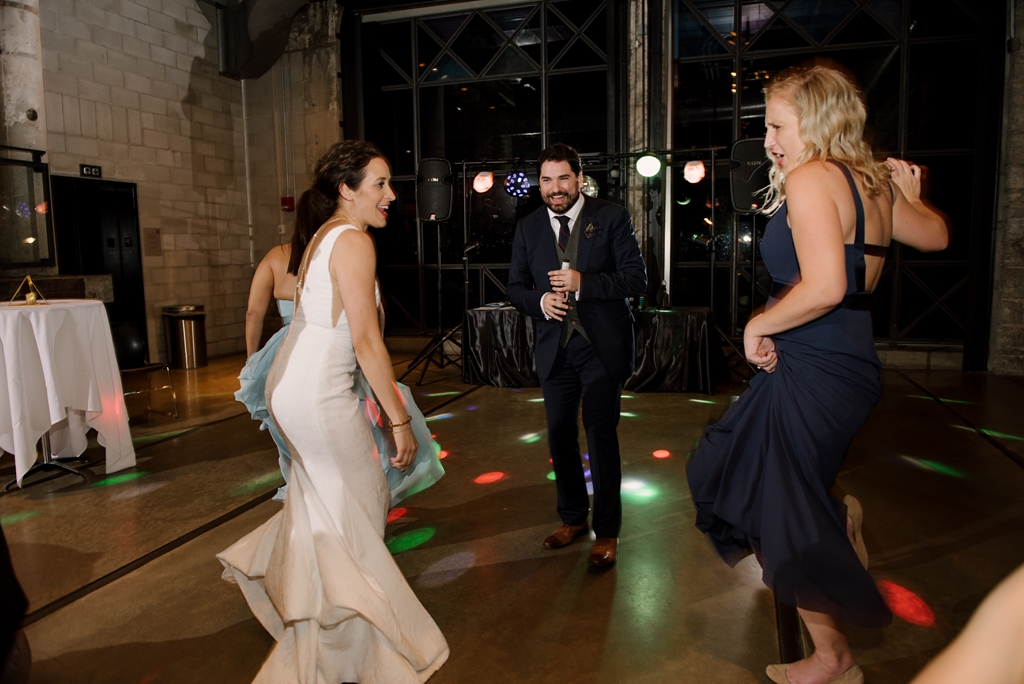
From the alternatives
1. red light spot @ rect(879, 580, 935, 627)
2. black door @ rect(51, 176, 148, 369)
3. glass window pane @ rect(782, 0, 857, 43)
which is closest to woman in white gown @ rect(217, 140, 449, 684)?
red light spot @ rect(879, 580, 935, 627)

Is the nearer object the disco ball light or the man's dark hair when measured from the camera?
the man's dark hair

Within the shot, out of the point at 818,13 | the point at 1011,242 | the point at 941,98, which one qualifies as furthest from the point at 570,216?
the point at 818,13

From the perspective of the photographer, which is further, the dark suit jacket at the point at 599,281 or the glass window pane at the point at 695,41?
the glass window pane at the point at 695,41

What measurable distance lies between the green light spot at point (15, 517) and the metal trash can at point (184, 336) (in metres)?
4.36

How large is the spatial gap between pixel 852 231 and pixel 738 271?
6387mm

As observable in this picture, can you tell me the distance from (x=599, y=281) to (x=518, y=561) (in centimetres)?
112

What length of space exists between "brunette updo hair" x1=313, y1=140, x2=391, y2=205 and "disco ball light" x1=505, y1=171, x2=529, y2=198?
18.2 feet

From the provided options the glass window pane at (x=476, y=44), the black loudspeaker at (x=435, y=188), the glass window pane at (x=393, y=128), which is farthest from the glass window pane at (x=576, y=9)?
the black loudspeaker at (x=435, y=188)

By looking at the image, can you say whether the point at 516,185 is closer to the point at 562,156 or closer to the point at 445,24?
the point at 445,24

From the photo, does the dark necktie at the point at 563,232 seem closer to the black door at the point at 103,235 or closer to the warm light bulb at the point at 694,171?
the warm light bulb at the point at 694,171

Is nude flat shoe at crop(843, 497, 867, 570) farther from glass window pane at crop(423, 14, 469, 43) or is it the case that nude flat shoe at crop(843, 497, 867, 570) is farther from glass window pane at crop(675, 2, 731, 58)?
glass window pane at crop(675, 2, 731, 58)

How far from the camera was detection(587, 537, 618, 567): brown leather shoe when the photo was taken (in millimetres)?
2494

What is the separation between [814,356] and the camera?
1.60 metres

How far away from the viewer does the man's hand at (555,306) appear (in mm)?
2432
